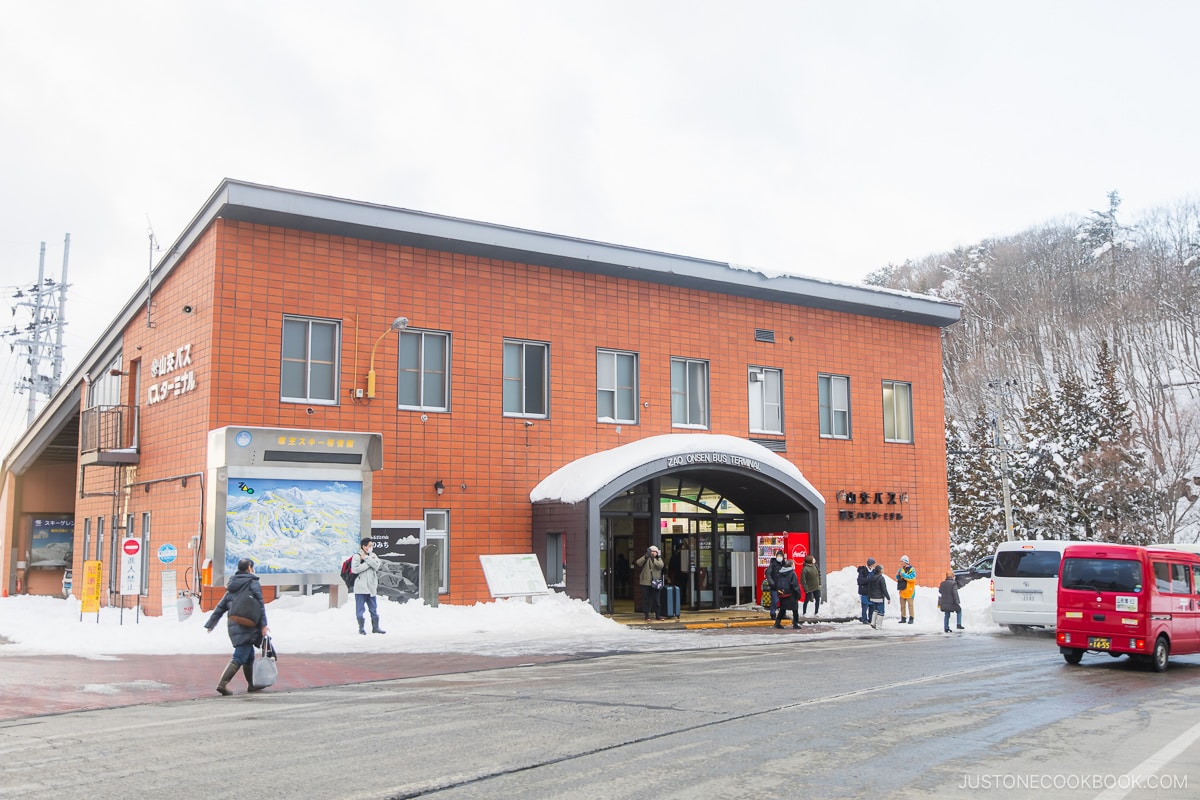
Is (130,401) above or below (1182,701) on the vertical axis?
above

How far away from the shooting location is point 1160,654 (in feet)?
53.8

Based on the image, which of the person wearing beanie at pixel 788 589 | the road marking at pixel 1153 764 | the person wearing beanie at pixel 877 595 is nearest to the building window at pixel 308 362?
the person wearing beanie at pixel 788 589

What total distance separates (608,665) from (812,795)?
8.92 metres

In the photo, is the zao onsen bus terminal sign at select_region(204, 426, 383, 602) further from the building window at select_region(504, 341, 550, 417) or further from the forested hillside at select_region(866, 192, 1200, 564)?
the forested hillside at select_region(866, 192, 1200, 564)

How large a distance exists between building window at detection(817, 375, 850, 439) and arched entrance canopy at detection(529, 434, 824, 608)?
159 inches

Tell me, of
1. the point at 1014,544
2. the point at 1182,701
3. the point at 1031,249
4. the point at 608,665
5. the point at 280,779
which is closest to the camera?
the point at 280,779

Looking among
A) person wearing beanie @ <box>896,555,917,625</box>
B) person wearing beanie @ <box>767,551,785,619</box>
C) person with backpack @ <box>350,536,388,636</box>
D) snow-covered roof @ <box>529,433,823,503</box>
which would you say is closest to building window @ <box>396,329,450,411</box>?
snow-covered roof @ <box>529,433,823,503</box>

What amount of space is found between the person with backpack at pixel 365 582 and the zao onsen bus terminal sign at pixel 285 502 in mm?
1877

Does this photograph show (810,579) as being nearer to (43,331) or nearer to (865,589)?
(865,589)

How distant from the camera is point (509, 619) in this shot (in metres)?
22.4

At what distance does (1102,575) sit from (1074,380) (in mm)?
44218

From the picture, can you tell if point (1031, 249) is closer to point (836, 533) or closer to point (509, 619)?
point (836, 533)

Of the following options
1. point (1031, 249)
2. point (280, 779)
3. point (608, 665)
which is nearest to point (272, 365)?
point (608, 665)

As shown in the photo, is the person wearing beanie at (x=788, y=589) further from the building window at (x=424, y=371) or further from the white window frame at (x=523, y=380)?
the building window at (x=424, y=371)
